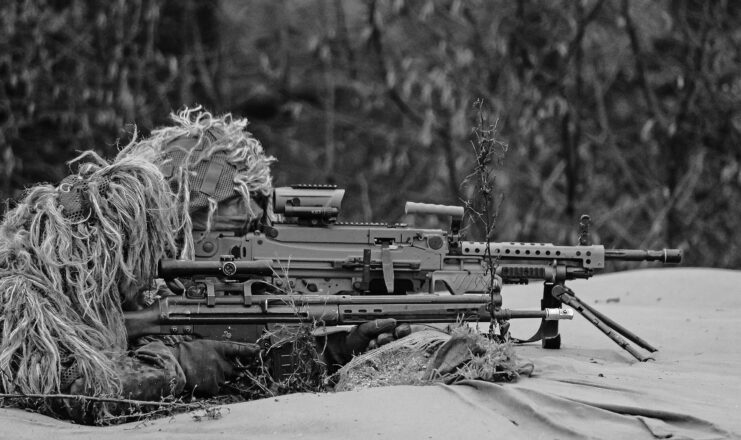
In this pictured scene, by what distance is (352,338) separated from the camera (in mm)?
4926

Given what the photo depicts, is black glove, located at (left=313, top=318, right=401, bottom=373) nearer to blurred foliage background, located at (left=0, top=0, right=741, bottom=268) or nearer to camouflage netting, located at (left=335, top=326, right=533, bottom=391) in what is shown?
camouflage netting, located at (left=335, top=326, right=533, bottom=391)

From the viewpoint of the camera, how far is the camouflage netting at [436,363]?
177 inches

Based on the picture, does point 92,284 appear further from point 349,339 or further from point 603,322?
point 603,322

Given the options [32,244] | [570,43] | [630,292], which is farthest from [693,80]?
[32,244]

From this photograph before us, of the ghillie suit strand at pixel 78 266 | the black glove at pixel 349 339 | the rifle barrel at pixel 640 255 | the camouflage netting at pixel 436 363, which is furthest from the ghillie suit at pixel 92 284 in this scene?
the rifle barrel at pixel 640 255

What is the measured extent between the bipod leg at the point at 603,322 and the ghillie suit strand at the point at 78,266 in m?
1.92

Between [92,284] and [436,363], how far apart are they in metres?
1.44

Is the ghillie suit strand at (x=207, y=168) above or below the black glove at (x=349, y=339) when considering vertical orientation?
above

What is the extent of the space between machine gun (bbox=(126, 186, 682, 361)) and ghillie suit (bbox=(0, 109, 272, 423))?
0.48 ft

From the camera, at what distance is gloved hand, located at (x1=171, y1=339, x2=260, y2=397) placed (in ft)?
15.3

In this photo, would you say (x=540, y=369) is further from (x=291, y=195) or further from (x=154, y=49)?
(x=154, y=49)

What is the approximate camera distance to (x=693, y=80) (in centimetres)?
1176

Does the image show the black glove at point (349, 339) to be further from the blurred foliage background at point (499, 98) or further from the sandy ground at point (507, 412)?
the blurred foliage background at point (499, 98)

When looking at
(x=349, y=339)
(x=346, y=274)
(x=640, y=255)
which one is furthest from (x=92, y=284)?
(x=640, y=255)
